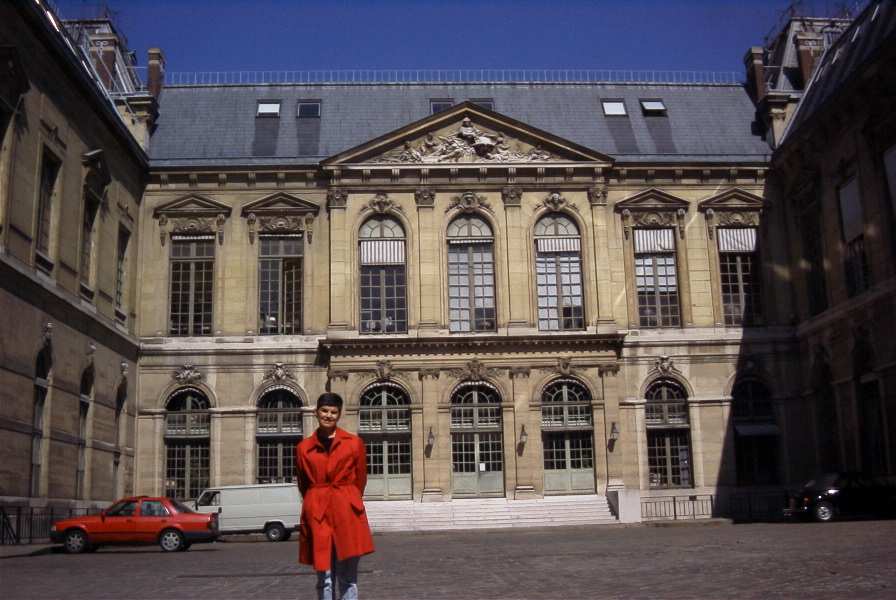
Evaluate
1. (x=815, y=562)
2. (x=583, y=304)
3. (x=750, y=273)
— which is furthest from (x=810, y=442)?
(x=815, y=562)

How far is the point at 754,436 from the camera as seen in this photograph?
37750 millimetres

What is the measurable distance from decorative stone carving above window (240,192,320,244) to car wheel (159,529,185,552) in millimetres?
14974

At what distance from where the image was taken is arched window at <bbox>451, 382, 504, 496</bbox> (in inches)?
1444

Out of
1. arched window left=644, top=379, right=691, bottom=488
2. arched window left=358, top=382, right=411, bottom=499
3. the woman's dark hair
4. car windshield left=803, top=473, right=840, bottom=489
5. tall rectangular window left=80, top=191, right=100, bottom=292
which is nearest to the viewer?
the woman's dark hair

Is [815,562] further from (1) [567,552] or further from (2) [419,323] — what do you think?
(2) [419,323]

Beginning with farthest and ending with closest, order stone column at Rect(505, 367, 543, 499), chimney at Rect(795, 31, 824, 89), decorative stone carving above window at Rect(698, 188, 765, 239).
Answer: chimney at Rect(795, 31, 824, 89) → decorative stone carving above window at Rect(698, 188, 765, 239) → stone column at Rect(505, 367, 543, 499)

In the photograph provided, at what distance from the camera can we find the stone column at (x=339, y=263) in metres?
37.2

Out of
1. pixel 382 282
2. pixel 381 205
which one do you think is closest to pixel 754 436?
pixel 382 282

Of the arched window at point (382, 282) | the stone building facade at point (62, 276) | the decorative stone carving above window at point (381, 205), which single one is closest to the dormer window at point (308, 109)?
the decorative stone carving above window at point (381, 205)

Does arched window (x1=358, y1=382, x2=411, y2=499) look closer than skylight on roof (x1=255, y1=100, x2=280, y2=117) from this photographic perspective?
A: Yes

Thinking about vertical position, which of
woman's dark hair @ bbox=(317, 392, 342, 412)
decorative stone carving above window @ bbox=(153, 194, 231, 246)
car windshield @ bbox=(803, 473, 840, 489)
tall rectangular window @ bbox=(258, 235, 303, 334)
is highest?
decorative stone carving above window @ bbox=(153, 194, 231, 246)

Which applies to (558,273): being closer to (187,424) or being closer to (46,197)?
(187,424)

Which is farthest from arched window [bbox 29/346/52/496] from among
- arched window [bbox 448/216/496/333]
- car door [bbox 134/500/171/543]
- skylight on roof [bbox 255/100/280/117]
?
skylight on roof [bbox 255/100/280/117]

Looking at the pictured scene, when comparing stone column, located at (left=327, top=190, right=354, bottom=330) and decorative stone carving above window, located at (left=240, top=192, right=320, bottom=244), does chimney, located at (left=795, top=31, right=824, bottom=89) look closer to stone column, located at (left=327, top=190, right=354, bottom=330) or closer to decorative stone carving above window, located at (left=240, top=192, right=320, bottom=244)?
stone column, located at (left=327, top=190, right=354, bottom=330)
